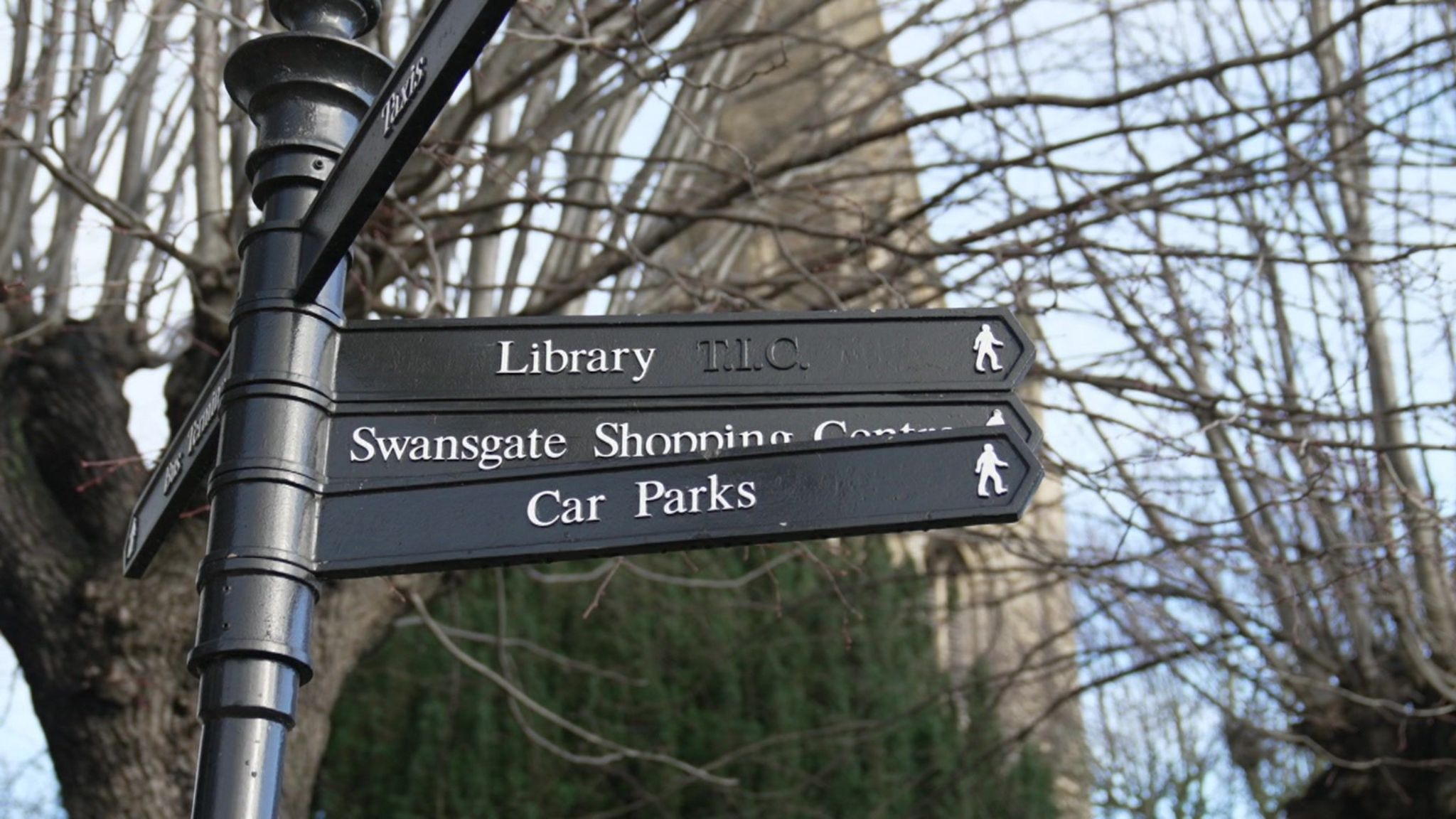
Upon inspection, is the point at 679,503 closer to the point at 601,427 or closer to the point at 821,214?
the point at 601,427

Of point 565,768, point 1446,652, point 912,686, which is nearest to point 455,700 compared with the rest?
point 565,768

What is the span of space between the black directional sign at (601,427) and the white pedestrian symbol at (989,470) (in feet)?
0.33

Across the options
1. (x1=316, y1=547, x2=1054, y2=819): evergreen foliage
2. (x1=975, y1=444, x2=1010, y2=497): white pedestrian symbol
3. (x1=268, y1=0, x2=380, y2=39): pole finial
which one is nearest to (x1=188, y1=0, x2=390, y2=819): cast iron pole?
(x1=268, y1=0, x2=380, y2=39): pole finial

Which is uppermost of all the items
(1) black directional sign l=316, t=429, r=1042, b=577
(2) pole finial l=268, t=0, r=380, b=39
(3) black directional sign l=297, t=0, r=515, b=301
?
(2) pole finial l=268, t=0, r=380, b=39

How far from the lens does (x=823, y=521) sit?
2373 millimetres

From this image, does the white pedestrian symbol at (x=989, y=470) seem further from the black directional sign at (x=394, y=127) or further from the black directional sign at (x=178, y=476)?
the black directional sign at (x=178, y=476)

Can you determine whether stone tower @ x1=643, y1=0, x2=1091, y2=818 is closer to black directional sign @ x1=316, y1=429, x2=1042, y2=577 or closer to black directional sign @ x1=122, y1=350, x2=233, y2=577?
black directional sign @ x1=122, y1=350, x2=233, y2=577

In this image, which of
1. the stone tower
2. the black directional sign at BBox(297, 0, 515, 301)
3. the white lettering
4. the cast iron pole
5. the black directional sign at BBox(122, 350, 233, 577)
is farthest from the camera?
the stone tower

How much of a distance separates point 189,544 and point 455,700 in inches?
188

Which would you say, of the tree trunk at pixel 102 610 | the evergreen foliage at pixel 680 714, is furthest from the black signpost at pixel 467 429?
the evergreen foliage at pixel 680 714

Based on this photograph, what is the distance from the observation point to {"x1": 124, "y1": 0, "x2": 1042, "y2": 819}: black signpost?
7.66 ft

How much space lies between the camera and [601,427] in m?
2.56

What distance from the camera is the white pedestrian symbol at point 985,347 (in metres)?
2.55

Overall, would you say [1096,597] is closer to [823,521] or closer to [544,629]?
→ [544,629]
